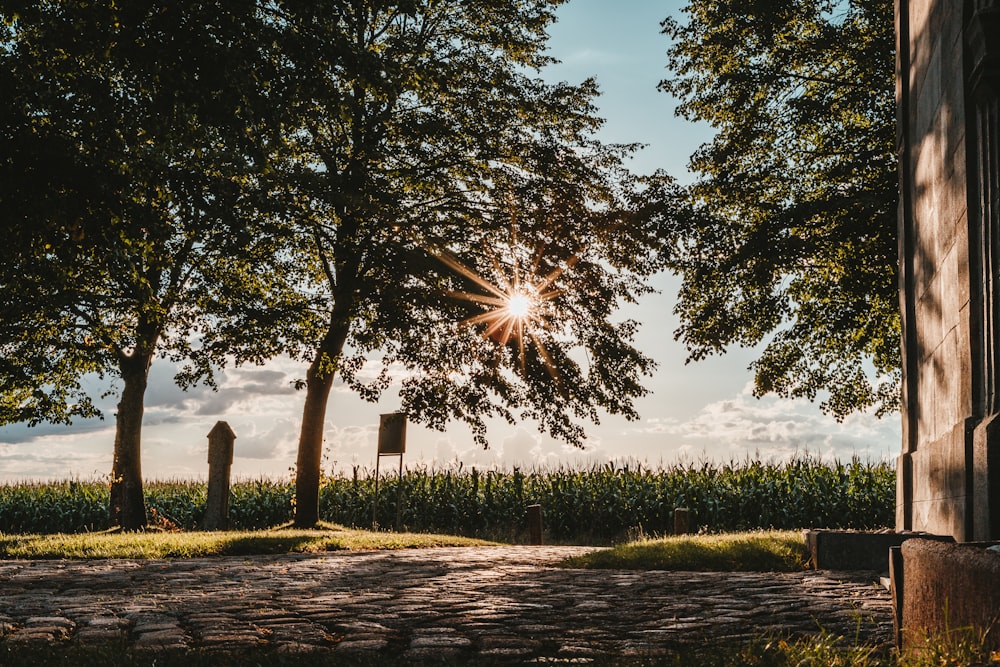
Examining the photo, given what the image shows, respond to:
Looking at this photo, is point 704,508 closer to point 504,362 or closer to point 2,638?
point 504,362

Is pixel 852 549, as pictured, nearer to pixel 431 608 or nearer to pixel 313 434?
pixel 431 608

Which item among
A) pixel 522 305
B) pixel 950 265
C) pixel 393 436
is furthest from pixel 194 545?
pixel 950 265

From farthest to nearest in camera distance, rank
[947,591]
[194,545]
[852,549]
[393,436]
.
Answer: [393,436] → [194,545] → [852,549] → [947,591]

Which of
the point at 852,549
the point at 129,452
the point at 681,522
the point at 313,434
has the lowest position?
the point at 681,522

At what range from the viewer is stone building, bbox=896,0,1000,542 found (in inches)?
261

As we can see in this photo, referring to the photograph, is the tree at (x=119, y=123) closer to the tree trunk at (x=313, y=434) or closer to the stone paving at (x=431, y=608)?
the stone paving at (x=431, y=608)

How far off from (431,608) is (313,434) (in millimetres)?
14266

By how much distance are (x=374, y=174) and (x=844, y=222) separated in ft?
33.0

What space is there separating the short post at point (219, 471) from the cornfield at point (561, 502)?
2966 millimetres

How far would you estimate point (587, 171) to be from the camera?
68.4ft

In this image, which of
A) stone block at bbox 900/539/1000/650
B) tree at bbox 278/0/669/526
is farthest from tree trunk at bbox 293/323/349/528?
stone block at bbox 900/539/1000/650

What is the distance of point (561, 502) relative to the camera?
74.7ft

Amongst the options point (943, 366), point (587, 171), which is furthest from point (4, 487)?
point (943, 366)

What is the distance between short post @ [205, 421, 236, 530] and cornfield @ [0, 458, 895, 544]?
9.73 feet
